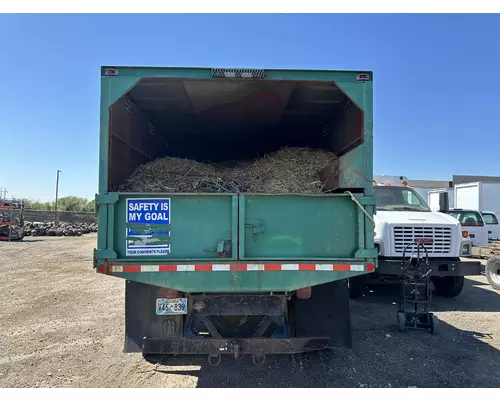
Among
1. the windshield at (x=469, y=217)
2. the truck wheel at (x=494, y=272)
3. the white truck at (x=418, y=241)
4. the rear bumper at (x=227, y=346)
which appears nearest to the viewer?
the rear bumper at (x=227, y=346)

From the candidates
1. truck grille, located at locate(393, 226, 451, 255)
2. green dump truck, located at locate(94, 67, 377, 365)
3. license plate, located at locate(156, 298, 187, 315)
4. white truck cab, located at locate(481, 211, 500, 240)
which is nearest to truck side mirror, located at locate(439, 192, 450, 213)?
truck grille, located at locate(393, 226, 451, 255)

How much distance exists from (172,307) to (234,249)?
897mm

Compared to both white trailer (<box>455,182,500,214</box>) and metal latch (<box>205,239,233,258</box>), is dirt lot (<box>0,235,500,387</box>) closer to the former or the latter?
metal latch (<box>205,239,233,258</box>)

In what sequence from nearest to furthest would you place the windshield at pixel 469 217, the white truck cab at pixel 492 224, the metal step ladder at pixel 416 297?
the metal step ladder at pixel 416 297
the windshield at pixel 469 217
the white truck cab at pixel 492 224

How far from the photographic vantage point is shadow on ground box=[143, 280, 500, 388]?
382 cm

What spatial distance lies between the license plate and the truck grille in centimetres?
469

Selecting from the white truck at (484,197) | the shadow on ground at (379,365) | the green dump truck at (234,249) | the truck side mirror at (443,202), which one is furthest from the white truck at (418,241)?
the white truck at (484,197)

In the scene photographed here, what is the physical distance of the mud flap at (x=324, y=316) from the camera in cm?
385

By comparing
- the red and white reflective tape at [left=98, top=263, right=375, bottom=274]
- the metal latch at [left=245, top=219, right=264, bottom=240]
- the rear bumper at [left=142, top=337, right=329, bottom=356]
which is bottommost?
the rear bumper at [left=142, top=337, right=329, bottom=356]

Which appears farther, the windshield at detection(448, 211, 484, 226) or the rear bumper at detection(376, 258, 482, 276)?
the windshield at detection(448, 211, 484, 226)

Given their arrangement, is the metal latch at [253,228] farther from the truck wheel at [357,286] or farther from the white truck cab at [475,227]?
the white truck cab at [475,227]

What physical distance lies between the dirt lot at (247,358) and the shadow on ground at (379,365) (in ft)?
0.04

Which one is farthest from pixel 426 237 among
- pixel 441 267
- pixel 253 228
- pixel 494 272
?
pixel 253 228

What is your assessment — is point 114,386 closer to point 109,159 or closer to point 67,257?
point 109,159
